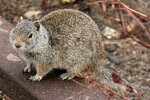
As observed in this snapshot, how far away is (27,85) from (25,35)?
87cm

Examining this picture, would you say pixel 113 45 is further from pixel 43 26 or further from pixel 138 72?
pixel 43 26

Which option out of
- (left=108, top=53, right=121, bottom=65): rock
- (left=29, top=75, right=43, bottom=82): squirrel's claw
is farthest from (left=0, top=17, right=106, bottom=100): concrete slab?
(left=108, top=53, right=121, bottom=65): rock

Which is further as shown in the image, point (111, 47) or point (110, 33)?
point (110, 33)

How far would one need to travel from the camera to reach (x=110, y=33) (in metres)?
5.38

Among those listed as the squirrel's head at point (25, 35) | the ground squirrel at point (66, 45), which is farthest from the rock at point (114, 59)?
the squirrel's head at point (25, 35)

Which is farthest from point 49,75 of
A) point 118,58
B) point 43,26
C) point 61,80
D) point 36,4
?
point 36,4

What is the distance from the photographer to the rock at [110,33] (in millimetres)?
5325

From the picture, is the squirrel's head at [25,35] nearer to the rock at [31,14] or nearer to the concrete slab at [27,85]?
the concrete slab at [27,85]

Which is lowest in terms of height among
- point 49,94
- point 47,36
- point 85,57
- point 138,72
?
point 138,72

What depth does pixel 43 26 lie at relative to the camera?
3467mm

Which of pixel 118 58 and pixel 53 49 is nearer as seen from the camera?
pixel 53 49

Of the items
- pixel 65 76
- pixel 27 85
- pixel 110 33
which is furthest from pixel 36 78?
pixel 110 33

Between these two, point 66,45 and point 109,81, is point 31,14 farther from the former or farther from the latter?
point 109,81

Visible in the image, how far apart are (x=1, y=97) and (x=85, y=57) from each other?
Result: 1465 mm
